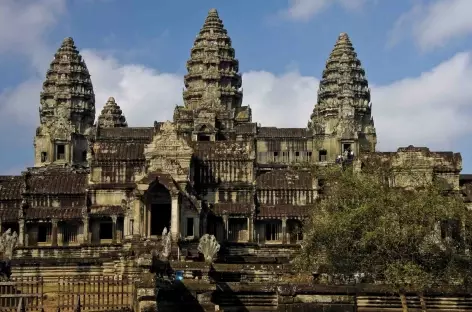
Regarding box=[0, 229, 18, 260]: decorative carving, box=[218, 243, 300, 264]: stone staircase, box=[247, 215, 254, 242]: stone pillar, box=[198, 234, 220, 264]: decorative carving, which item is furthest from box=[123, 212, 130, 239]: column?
box=[198, 234, 220, 264]: decorative carving

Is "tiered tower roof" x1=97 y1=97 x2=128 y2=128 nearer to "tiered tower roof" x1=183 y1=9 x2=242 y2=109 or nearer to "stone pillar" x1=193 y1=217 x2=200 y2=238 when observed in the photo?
"tiered tower roof" x1=183 y1=9 x2=242 y2=109

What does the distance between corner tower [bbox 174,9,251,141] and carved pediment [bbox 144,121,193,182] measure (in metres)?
24.4

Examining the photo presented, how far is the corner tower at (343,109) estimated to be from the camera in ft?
286

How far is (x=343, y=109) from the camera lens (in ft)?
307

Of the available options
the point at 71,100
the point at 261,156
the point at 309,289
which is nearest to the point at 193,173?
the point at 261,156

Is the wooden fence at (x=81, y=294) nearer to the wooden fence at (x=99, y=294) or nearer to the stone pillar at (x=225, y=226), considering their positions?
the wooden fence at (x=99, y=294)

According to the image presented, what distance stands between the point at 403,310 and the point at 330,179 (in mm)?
21578

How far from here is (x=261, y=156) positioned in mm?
85062

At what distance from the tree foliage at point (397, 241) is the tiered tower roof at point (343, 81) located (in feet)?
206

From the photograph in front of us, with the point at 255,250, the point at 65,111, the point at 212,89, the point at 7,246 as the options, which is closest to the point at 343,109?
the point at 212,89

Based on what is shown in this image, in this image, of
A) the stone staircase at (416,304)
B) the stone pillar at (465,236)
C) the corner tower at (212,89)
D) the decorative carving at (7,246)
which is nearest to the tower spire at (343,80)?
the corner tower at (212,89)

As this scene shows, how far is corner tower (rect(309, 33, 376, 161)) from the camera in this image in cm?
8725

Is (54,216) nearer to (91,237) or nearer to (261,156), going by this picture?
(91,237)

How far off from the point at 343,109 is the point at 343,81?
18.4 feet
